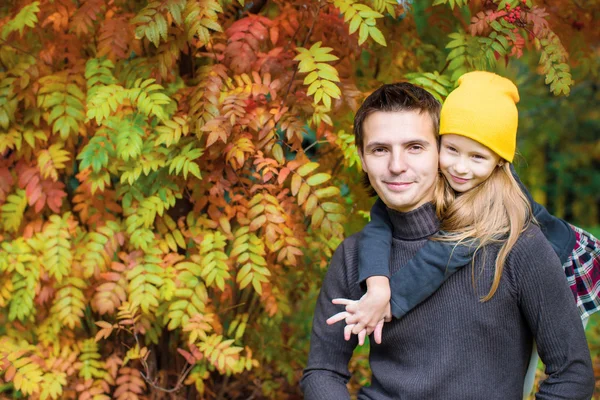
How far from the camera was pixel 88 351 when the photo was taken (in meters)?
3.34

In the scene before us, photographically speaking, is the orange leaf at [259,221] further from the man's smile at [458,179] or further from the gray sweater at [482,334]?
the man's smile at [458,179]

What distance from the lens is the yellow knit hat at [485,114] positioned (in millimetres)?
2141

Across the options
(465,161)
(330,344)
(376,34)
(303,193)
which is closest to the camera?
(465,161)

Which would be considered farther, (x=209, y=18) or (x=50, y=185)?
(x=50, y=185)

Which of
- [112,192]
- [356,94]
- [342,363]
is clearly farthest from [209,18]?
[342,363]

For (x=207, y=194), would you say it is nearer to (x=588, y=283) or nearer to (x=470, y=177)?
(x=470, y=177)

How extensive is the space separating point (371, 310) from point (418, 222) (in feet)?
1.08

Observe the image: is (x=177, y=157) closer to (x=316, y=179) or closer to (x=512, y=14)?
(x=316, y=179)

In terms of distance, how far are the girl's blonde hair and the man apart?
0.04m

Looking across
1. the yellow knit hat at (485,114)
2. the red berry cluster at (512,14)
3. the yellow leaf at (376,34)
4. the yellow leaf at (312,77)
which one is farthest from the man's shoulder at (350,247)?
the red berry cluster at (512,14)

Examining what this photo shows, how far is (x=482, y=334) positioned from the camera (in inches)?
85.7

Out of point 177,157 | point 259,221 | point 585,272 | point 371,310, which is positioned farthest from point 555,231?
point 177,157

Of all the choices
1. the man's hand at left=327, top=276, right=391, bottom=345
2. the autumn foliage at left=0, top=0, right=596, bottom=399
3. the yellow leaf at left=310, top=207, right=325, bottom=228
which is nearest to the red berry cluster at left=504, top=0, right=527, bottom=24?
the autumn foliage at left=0, top=0, right=596, bottom=399

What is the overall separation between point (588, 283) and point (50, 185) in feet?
7.36
